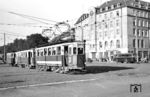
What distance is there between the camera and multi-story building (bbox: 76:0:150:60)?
6956 cm

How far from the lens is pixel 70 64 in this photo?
23125mm

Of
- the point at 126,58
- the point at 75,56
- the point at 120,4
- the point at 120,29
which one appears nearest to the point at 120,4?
the point at 120,4

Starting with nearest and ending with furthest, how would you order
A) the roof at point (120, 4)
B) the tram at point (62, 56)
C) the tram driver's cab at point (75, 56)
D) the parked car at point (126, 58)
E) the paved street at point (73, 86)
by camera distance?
the paved street at point (73, 86) < the tram driver's cab at point (75, 56) < the tram at point (62, 56) < the parked car at point (126, 58) < the roof at point (120, 4)

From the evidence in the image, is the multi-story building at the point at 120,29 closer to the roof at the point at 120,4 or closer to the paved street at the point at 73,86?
the roof at the point at 120,4

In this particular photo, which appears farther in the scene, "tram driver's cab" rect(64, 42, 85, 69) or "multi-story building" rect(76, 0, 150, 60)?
"multi-story building" rect(76, 0, 150, 60)

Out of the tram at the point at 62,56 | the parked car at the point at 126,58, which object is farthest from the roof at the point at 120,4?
the tram at the point at 62,56

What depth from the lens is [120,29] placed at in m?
70.4

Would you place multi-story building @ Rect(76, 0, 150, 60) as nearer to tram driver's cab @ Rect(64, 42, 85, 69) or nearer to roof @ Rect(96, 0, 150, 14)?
roof @ Rect(96, 0, 150, 14)

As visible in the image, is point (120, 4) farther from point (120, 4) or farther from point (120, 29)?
point (120, 29)

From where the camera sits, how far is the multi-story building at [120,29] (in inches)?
2739

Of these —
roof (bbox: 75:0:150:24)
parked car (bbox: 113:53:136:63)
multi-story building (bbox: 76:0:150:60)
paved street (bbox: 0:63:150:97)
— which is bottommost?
paved street (bbox: 0:63:150:97)

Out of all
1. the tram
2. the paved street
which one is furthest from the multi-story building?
the paved street

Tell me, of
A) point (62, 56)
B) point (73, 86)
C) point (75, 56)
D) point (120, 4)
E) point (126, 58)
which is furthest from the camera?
point (120, 4)

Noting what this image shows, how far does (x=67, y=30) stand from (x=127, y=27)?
45.8 meters
